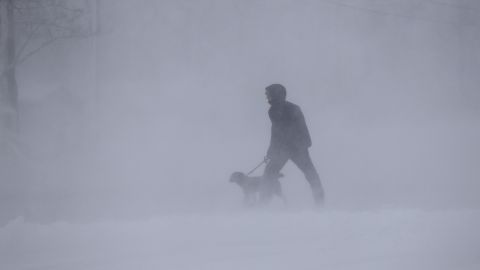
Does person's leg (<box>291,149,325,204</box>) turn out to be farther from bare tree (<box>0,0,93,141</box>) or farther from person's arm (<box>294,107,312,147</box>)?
bare tree (<box>0,0,93,141</box>)

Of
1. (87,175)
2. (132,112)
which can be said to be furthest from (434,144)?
(87,175)

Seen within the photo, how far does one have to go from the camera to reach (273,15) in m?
17.9

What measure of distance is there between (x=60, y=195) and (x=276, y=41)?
33.9 ft

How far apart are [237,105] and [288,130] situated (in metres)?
10.6

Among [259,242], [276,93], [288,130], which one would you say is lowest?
[259,242]

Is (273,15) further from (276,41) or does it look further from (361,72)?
(361,72)

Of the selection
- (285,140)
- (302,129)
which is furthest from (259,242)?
(302,129)

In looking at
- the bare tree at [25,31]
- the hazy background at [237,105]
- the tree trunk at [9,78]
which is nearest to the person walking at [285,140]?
the hazy background at [237,105]

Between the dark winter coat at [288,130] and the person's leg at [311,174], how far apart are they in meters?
0.08

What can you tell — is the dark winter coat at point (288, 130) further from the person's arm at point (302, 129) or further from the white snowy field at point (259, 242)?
the white snowy field at point (259, 242)

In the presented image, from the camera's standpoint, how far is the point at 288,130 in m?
6.40

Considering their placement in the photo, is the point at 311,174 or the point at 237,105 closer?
the point at 311,174

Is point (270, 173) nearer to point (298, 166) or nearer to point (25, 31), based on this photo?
point (298, 166)

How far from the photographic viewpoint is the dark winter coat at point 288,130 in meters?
6.38
